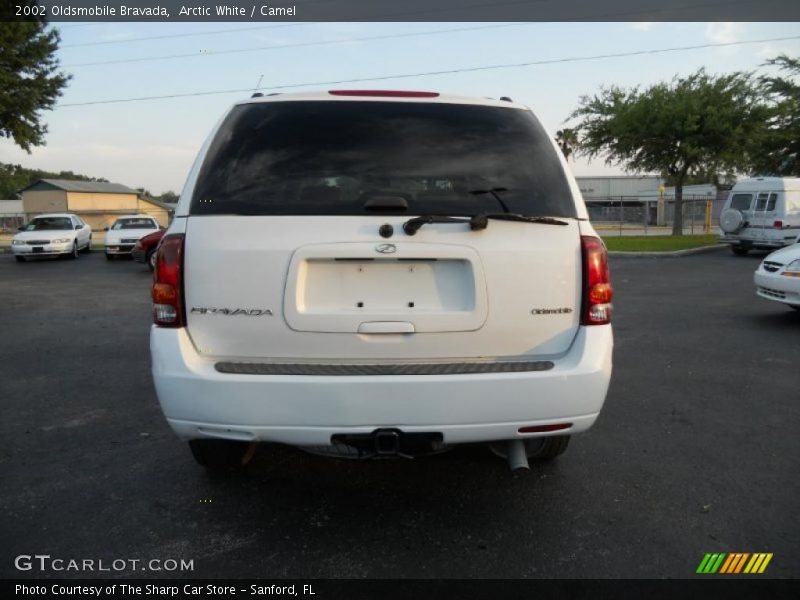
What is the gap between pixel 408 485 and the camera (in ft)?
11.0

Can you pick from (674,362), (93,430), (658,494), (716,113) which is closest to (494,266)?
(658,494)

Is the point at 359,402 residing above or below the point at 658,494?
above

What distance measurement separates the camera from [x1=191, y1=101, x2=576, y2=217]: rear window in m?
2.67

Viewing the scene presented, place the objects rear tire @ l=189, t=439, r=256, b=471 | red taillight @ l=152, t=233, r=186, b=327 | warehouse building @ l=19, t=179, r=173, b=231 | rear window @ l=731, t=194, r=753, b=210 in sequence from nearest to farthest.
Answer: red taillight @ l=152, t=233, r=186, b=327 < rear tire @ l=189, t=439, r=256, b=471 < rear window @ l=731, t=194, r=753, b=210 < warehouse building @ l=19, t=179, r=173, b=231

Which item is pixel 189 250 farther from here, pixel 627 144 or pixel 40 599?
pixel 627 144

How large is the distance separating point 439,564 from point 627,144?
2751 centimetres

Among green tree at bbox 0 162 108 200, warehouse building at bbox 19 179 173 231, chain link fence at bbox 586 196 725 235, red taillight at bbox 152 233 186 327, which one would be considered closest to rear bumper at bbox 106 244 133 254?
red taillight at bbox 152 233 186 327

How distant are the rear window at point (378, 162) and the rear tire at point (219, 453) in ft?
4.29

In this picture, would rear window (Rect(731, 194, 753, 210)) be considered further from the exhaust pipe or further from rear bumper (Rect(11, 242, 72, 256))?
rear bumper (Rect(11, 242, 72, 256))

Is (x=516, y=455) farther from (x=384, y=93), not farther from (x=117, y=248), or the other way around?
(x=117, y=248)

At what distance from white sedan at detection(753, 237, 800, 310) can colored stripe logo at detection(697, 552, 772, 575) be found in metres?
6.07

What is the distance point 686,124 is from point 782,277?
20.1 m

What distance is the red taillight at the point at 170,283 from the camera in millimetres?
2637

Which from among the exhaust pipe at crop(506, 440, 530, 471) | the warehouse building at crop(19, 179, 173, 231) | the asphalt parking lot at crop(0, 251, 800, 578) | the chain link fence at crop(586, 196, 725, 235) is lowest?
the chain link fence at crop(586, 196, 725, 235)
